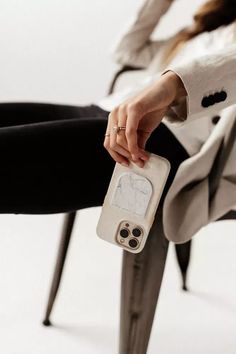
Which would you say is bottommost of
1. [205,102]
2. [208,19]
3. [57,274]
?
[57,274]

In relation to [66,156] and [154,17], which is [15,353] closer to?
[66,156]

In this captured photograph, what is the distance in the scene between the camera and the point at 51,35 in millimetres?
1981

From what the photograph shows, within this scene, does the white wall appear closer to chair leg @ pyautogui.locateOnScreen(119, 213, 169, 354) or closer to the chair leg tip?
the chair leg tip

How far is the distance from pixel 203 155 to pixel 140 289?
0.64ft

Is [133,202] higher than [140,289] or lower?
higher

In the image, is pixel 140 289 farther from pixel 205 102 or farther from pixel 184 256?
pixel 184 256

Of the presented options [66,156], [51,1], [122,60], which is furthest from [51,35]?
[66,156]

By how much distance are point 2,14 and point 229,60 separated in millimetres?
1537

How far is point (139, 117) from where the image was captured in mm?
562

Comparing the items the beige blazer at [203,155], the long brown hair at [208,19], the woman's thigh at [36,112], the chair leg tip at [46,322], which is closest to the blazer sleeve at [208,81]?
the beige blazer at [203,155]

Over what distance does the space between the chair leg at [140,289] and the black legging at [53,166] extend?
0.25 ft

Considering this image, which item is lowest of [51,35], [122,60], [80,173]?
[51,35]

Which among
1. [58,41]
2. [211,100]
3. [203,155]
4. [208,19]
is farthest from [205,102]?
[58,41]

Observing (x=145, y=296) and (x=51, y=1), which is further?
(x=51, y=1)
